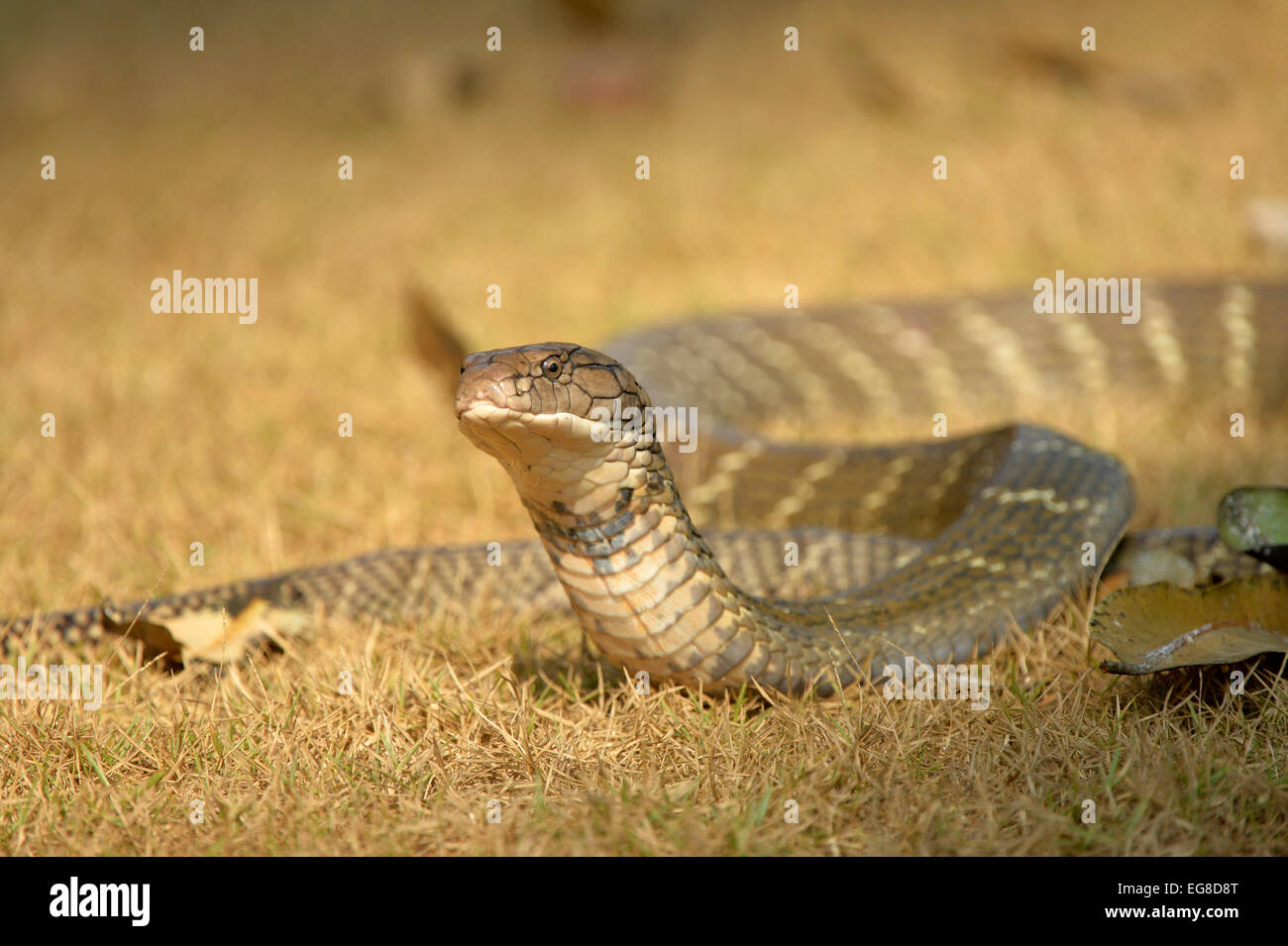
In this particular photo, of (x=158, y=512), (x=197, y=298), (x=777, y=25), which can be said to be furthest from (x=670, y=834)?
(x=777, y=25)

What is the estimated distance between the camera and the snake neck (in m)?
2.58

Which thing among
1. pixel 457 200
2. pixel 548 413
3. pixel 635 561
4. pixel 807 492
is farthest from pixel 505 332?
pixel 548 413

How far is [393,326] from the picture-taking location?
7199mm

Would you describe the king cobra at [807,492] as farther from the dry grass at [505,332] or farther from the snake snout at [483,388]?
the dry grass at [505,332]

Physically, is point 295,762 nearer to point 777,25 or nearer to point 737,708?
point 737,708

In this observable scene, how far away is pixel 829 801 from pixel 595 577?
651 mm

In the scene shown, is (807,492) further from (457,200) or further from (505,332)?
(457,200)

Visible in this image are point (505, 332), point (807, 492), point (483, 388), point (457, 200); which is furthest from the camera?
point (457, 200)

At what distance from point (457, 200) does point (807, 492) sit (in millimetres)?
6268

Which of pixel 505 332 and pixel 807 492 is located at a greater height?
pixel 505 332

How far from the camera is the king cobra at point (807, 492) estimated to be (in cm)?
260

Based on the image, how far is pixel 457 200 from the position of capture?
10070 millimetres

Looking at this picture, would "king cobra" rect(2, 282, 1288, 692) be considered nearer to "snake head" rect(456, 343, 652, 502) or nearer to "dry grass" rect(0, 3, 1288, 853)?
"snake head" rect(456, 343, 652, 502)

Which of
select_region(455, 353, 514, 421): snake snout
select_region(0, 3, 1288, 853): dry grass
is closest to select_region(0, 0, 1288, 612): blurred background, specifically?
select_region(0, 3, 1288, 853): dry grass
